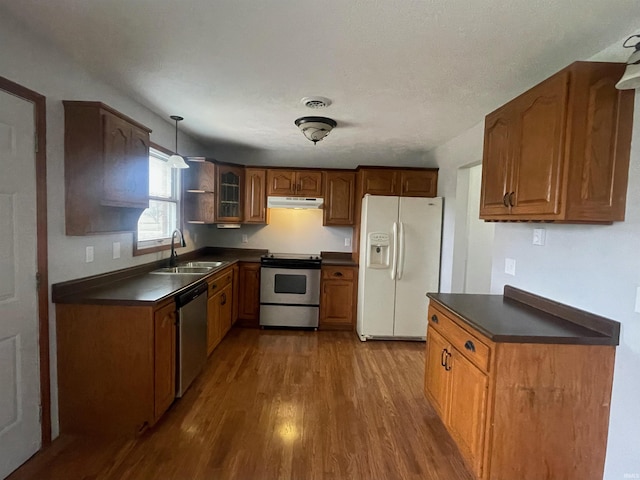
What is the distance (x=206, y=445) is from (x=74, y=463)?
27.9 inches

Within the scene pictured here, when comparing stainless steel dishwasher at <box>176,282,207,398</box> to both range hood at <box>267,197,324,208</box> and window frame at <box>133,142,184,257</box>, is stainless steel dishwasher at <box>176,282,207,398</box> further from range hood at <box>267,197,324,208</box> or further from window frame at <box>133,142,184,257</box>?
range hood at <box>267,197,324,208</box>

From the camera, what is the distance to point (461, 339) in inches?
76.1

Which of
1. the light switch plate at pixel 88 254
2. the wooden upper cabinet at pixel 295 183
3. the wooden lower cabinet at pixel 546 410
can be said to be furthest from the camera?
the wooden upper cabinet at pixel 295 183

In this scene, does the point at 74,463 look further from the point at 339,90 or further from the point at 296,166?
the point at 296,166

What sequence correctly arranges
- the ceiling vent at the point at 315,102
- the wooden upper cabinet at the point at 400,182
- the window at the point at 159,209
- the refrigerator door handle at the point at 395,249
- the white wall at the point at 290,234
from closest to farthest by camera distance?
the ceiling vent at the point at 315,102 < the window at the point at 159,209 < the refrigerator door handle at the point at 395,249 < the wooden upper cabinet at the point at 400,182 < the white wall at the point at 290,234

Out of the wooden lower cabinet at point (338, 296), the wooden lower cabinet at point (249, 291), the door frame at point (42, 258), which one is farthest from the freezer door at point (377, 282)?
the door frame at point (42, 258)

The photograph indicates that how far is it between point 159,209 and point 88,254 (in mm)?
1321

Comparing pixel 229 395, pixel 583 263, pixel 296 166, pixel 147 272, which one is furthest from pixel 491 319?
pixel 296 166

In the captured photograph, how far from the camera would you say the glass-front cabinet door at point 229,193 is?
13.8 ft

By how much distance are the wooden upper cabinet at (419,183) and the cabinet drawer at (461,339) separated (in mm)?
2068

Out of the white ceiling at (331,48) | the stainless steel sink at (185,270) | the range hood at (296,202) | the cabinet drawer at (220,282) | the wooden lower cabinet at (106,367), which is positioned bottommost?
the wooden lower cabinet at (106,367)

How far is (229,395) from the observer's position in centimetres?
267

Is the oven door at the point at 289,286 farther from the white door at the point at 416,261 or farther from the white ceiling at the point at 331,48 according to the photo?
the white ceiling at the point at 331,48

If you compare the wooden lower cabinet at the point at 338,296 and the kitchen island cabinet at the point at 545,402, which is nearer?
the kitchen island cabinet at the point at 545,402
